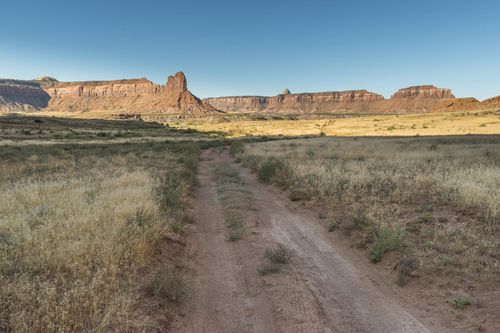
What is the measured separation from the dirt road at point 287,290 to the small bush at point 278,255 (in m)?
0.14

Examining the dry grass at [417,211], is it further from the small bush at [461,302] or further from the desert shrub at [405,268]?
the small bush at [461,302]

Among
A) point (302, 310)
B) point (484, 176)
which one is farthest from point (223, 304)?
point (484, 176)

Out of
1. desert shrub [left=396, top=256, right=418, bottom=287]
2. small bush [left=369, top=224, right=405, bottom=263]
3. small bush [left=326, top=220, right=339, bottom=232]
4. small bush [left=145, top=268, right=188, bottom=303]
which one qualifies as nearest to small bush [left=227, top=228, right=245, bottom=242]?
small bush [left=326, top=220, right=339, bottom=232]

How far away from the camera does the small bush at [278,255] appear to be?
21.0ft

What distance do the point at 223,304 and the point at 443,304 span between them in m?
3.32

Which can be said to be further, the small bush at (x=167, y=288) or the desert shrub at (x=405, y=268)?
the desert shrub at (x=405, y=268)

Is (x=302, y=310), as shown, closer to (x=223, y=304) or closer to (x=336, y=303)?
(x=336, y=303)

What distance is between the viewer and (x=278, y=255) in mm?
6477

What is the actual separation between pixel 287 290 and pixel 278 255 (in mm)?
1157

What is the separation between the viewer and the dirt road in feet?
14.7

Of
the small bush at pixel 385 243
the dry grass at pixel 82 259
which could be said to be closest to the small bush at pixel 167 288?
the dry grass at pixel 82 259

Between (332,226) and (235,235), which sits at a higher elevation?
(332,226)

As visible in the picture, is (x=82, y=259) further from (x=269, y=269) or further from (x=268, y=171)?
(x=268, y=171)

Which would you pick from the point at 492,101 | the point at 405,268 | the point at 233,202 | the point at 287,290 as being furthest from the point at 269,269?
the point at 492,101
